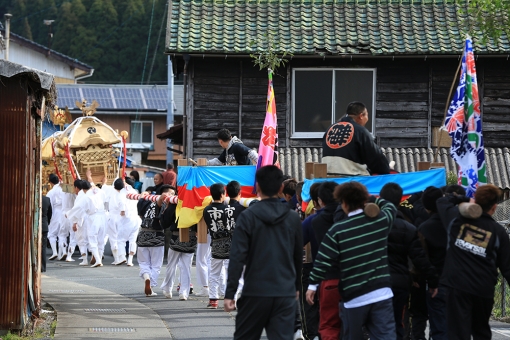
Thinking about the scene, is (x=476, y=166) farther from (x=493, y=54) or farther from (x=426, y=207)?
(x=493, y=54)

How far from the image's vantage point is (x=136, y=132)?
5519 cm

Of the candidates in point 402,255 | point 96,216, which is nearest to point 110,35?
point 96,216

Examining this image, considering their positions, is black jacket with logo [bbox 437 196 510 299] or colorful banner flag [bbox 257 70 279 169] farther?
colorful banner flag [bbox 257 70 279 169]

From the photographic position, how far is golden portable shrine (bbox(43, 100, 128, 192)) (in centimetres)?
2281

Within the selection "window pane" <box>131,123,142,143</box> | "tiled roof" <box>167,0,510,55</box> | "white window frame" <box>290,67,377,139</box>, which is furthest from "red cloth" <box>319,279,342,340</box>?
"window pane" <box>131,123,142,143</box>

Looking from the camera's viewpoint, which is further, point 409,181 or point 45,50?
point 45,50

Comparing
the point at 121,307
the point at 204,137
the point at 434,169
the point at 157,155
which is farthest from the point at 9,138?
the point at 157,155

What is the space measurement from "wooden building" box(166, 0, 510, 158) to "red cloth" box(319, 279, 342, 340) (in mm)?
12316

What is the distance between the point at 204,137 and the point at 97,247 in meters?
3.58

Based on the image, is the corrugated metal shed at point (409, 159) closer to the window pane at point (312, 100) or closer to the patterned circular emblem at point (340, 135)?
the window pane at point (312, 100)

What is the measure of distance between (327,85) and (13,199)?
12.1 meters

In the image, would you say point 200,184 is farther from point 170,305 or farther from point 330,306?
point 330,306

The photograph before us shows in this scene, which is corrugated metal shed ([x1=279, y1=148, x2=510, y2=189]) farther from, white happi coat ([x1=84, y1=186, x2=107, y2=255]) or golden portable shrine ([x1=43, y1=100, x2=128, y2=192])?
golden portable shrine ([x1=43, y1=100, x2=128, y2=192])

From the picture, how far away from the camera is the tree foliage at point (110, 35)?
6375 cm
